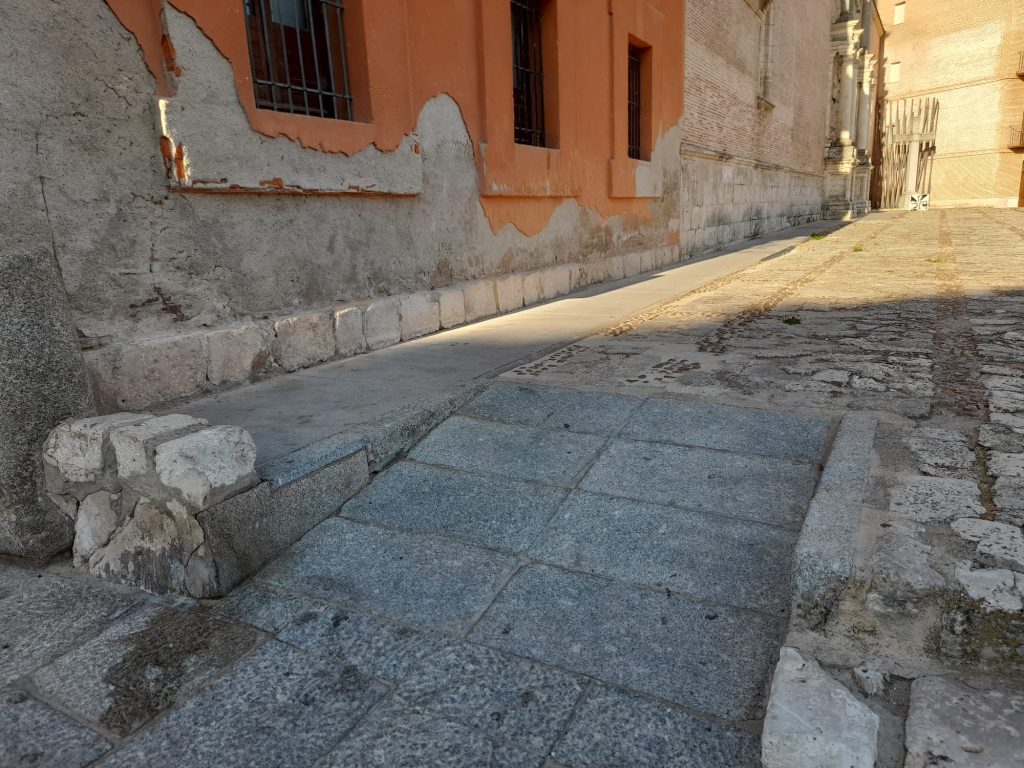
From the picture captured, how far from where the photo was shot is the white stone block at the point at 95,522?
2.27 metres

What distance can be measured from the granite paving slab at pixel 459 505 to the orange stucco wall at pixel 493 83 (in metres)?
2.10

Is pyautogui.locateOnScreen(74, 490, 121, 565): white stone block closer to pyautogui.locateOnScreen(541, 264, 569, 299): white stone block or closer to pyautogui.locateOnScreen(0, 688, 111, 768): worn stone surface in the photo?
pyautogui.locateOnScreen(0, 688, 111, 768): worn stone surface

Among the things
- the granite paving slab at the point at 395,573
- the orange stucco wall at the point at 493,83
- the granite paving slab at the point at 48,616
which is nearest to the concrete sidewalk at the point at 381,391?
the granite paving slab at the point at 395,573

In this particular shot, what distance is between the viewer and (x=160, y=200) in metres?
3.13

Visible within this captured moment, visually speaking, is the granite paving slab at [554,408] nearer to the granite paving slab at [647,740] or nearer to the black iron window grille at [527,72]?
the granite paving slab at [647,740]

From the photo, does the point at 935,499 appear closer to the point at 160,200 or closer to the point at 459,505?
the point at 459,505

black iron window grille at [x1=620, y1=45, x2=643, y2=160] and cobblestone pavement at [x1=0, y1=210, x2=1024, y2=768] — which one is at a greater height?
black iron window grille at [x1=620, y1=45, x2=643, y2=160]

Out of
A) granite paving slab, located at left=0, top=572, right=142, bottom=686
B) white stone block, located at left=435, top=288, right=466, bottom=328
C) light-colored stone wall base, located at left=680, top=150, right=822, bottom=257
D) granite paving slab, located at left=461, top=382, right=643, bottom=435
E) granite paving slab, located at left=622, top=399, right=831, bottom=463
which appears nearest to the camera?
granite paving slab, located at left=0, top=572, right=142, bottom=686

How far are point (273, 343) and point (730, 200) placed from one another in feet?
35.2

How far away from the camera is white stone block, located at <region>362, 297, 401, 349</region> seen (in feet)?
14.2

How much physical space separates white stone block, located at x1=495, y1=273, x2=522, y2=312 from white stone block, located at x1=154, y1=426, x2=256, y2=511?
374cm

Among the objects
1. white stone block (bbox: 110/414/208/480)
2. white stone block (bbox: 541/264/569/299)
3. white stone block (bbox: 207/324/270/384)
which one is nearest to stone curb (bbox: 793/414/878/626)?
white stone block (bbox: 110/414/208/480)

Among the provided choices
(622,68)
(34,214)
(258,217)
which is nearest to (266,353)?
(258,217)

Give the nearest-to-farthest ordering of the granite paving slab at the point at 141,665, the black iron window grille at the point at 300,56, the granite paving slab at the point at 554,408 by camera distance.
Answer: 1. the granite paving slab at the point at 141,665
2. the granite paving slab at the point at 554,408
3. the black iron window grille at the point at 300,56
